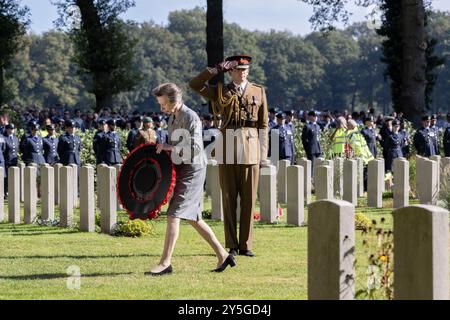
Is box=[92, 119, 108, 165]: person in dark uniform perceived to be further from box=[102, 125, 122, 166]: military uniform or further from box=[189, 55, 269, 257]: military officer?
box=[189, 55, 269, 257]: military officer

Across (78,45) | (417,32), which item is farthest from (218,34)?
(78,45)

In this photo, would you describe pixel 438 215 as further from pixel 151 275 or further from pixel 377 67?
pixel 377 67

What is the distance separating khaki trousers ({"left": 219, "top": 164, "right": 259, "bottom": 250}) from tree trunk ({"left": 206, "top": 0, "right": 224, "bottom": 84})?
2012 cm

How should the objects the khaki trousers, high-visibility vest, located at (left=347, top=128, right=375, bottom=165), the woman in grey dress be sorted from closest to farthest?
the woman in grey dress
the khaki trousers
high-visibility vest, located at (left=347, top=128, right=375, bottom=165)

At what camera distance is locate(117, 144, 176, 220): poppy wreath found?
1008 centimetres

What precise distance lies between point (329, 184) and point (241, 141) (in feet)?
12.9

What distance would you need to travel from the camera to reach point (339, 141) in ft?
77.5

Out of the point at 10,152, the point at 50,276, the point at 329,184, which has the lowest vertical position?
the point at 50,276

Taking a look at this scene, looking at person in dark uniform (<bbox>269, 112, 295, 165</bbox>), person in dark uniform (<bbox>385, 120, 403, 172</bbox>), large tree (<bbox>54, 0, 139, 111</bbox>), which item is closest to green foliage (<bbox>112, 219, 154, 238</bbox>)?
person in dark uniform (<bbox>269, 112, 295, 165</bbox>)

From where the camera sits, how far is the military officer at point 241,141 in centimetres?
1125

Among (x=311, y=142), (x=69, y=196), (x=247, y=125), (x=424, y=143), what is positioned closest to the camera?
(x=247, y=125)

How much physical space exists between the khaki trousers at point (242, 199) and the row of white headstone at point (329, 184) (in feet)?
10.7

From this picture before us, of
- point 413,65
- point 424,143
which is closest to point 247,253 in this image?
point 424,143

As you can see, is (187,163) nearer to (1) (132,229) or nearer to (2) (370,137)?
(1) (132,229)
